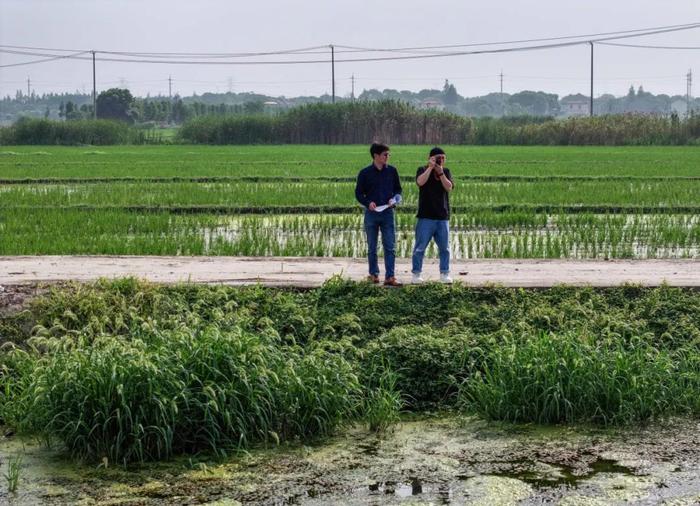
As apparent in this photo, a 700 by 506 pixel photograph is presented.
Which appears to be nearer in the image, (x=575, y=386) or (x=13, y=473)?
(x=13, y=473)

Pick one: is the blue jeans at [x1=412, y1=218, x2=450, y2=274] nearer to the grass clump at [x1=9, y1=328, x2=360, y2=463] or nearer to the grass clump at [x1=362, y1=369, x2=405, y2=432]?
the grass clump at [x1=362, y1=369, x2=405, y2=432]

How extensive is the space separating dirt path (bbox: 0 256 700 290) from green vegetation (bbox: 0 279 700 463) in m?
0.80

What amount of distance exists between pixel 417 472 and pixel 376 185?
463 cm

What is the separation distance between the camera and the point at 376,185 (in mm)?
10961

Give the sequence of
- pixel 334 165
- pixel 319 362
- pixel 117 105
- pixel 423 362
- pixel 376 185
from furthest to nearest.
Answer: pixel 117 105 < pixel 334 165 < pixel 376 185 < pixel 423 362 < pixel 319 362

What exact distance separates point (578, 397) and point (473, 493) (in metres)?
1.77

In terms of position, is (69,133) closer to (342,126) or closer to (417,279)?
(342,126)

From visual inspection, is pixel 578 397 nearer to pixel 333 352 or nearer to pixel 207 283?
pixel 333 352

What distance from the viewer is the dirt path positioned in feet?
37.8

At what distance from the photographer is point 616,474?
675cm

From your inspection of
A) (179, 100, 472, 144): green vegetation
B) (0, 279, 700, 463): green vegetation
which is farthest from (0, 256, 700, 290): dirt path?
(179, 100, 472, 144): green vegetation

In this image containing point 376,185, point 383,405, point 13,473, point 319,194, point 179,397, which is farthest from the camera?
point 319,194

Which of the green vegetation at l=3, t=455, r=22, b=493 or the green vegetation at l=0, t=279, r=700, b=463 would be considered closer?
the green vegetation at l=3, t=455, r=22, b=493

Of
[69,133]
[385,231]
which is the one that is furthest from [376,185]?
[69,133]
